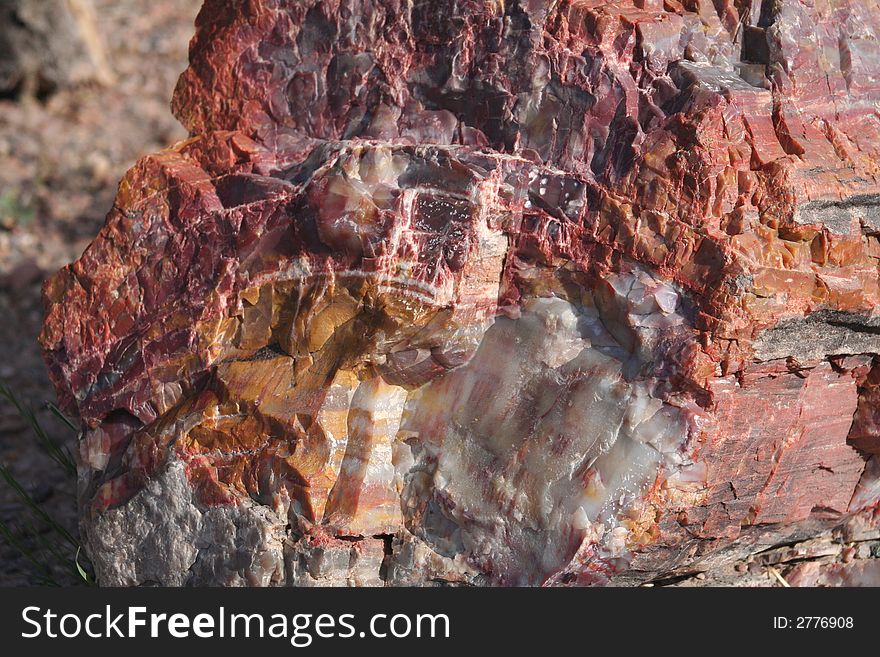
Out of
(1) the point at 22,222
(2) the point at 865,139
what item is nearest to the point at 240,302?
(2) the point at 865,139

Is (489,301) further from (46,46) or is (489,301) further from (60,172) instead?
(46,46)

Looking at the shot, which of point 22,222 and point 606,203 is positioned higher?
point 22,222

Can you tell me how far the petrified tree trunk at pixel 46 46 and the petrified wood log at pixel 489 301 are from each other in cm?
340

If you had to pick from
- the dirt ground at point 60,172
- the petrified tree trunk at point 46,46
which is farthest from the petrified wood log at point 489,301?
the petrified tree trunk at point 46,46

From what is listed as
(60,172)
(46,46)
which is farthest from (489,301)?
(46,46)

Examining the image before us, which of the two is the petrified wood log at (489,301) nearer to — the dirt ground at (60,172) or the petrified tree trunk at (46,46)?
the dirt ground at (60,172)

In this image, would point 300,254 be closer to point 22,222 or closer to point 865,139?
point 865,139

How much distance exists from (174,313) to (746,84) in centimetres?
154

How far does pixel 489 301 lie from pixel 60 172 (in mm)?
3903

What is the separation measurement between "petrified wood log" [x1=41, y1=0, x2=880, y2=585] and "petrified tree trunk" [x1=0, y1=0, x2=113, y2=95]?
11.2 feet

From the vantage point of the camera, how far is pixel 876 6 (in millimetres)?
2676

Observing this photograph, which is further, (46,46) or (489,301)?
(46,46)

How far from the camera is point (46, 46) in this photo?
593 cm

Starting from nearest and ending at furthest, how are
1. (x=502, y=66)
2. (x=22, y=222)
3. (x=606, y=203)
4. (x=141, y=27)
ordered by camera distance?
1. (x=606, y=203)
2. (x=502, y=66)
3. (x=22, y=222)
4. (x=141, y=27)
